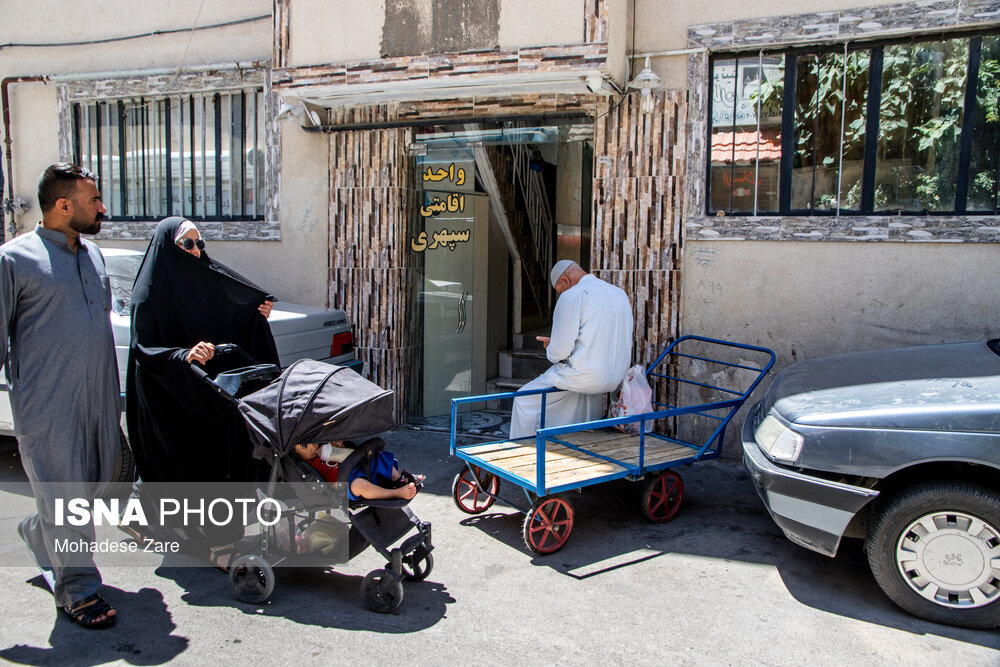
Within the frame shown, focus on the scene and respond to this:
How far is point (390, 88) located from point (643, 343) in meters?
3.20

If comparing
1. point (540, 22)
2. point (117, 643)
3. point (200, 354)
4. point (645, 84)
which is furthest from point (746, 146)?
point (117, 643)

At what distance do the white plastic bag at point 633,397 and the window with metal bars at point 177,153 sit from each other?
459cm

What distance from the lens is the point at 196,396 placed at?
13.9 feet

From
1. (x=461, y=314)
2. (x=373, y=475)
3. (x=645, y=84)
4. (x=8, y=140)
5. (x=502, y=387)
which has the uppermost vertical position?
(x=645, y=84)

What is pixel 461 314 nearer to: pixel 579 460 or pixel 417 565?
pixel 579 460

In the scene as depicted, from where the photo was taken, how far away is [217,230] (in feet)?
27.4

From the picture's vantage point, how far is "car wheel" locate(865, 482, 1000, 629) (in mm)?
3676

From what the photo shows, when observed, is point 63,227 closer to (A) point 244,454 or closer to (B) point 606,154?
(A) point 244,454

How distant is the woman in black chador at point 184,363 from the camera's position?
418 cm

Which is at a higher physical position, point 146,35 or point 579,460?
point 146,35

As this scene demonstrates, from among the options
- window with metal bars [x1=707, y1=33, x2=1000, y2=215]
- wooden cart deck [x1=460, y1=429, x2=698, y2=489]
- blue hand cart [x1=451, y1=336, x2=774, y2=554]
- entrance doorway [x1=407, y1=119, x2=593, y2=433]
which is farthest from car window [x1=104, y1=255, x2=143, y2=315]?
window with metal bars [x1=707, y1=33, x2=1000, y2=215]

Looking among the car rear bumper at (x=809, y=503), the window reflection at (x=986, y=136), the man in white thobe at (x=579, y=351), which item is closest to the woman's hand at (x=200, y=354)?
the man in white thobe at (x=579, y=351)

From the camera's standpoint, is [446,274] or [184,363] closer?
[184,363]

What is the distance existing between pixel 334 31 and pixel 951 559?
6.13m
